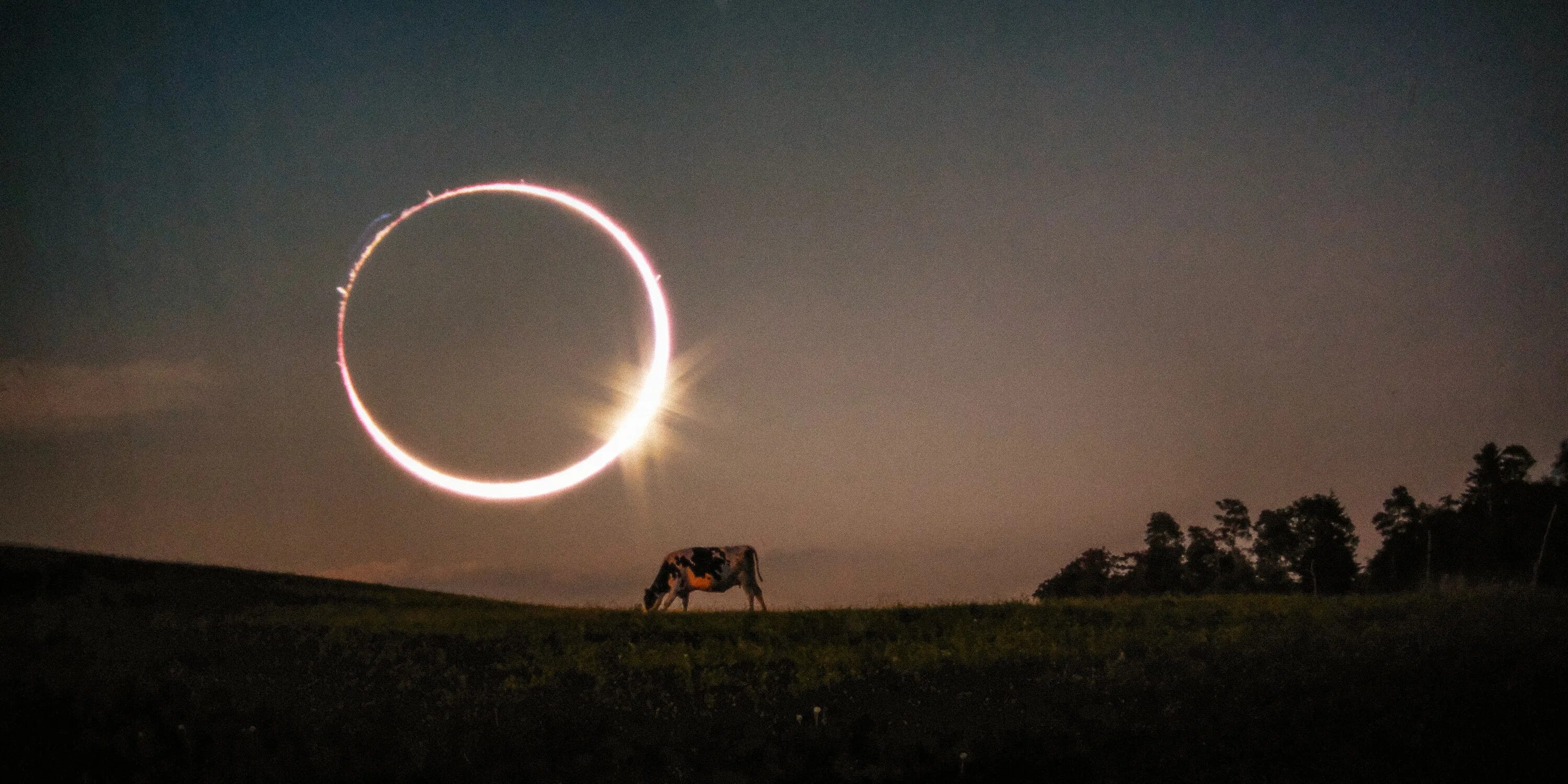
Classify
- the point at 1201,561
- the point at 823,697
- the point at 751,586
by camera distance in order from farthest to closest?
the point at 1201,561, the point at 751,586, the point at 823,697

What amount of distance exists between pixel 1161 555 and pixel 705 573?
176 ft

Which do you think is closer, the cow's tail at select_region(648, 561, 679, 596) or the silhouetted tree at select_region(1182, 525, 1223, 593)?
the cow's tail at select_region(648, 561, 679, 596)

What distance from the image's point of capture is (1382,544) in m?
89.6

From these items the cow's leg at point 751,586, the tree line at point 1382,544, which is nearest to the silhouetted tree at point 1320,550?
the tree line at point 1382,544

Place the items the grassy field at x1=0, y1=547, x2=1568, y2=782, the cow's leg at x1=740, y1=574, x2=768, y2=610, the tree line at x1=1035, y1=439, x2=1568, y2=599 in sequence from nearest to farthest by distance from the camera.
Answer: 1. the grassy field at x1=0, y1=547, x2=1568, y2=782
2. the cow's leg at x1=740, y1=574, x2=768, y2=610
3. the tree line at x1=1035, y1=439, x2=1568, y2=599

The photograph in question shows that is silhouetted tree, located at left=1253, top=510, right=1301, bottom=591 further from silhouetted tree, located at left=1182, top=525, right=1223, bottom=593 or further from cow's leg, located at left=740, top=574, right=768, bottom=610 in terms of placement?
cow's leg, located at left=740, top=574, right=768, bottom=610

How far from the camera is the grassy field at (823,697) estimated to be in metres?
13.9

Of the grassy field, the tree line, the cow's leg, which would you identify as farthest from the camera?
the tree line

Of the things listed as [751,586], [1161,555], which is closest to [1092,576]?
[1161,555]

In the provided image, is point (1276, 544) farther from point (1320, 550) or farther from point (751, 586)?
point (751, 586)

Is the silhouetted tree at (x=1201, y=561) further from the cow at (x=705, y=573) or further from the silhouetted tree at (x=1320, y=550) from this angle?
the cow at (x=705, y=573)

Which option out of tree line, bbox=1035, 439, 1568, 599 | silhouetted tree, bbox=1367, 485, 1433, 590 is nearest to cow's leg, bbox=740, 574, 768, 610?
tree line, bbox=1035, 439, 1568, 599

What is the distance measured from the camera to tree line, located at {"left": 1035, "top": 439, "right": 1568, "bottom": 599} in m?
73.7

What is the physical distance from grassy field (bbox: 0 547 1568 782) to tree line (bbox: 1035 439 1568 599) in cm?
5182
